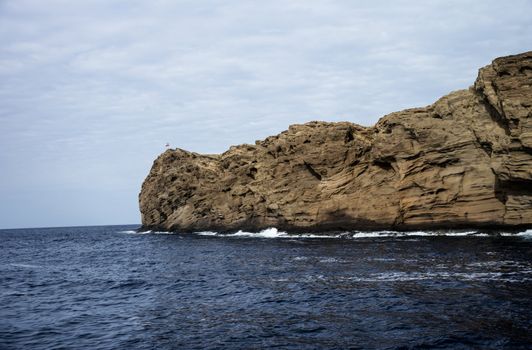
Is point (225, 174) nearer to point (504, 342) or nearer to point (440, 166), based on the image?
point (440, 166)

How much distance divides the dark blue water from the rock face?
12.6 meters

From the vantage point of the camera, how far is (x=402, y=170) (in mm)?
58812

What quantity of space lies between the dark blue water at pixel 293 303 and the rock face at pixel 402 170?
12617 millimetres

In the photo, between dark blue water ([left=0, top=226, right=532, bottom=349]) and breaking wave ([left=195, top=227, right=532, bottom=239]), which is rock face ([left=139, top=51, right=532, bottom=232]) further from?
dark blue water ([left=0, top=226, right=532, bottom=349])

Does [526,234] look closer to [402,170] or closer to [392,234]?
[392,234]

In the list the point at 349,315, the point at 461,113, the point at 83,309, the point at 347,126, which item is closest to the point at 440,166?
the point at 461,113

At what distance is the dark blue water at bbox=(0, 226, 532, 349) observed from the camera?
54.7 feet

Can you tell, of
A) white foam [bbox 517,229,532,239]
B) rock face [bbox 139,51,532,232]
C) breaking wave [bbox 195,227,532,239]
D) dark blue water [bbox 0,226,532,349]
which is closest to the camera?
dark blue water [bbox 0,226,532,349]

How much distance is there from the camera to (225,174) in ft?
292

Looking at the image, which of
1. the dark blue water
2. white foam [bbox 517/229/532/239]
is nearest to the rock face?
white foam [bbox 517/229/532/239]

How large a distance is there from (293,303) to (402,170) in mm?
40197

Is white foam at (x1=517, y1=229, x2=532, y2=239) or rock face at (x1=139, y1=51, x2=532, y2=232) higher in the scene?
rock face at (x1=139, y1=51, x2=532, y2=232)

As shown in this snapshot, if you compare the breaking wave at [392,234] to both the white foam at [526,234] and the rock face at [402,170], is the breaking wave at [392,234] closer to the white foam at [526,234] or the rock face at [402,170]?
the white foam at [526,234]

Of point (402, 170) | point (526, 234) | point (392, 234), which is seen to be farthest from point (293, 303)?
point (402, 170)
